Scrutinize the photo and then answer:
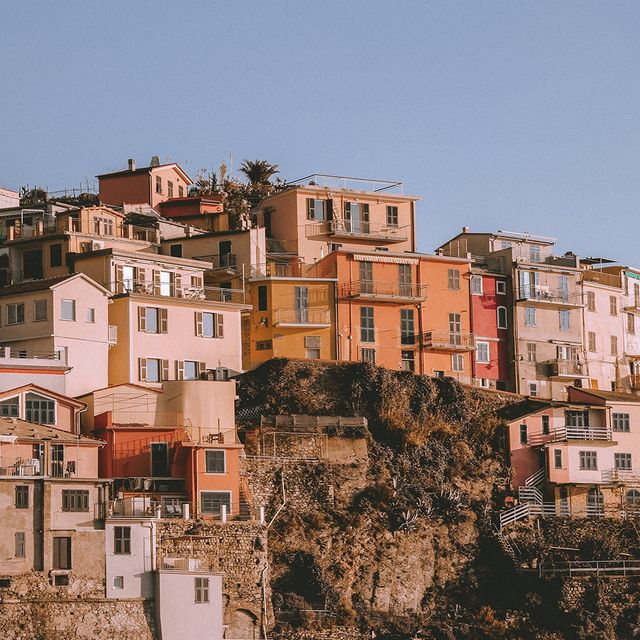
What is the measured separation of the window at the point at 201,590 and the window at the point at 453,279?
→ 3067 cm

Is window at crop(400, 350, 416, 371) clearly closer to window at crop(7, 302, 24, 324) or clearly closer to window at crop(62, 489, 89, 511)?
window at crop(7, 302, 24, 324)

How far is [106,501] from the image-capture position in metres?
73.1

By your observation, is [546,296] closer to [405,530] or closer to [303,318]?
[303,318]

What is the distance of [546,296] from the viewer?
10231 centimetres

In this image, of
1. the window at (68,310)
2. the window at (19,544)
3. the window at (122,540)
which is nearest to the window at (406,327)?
the window at (68,310)

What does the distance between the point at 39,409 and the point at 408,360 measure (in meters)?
24.0

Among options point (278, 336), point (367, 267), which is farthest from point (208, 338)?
point (367, 267)

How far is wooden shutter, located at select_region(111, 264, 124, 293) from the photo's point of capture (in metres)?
89.8

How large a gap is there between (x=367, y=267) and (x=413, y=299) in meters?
2.92

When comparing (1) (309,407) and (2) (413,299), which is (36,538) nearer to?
(1) (309,407)

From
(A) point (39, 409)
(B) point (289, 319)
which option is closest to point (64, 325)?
(A) point (39, 409)

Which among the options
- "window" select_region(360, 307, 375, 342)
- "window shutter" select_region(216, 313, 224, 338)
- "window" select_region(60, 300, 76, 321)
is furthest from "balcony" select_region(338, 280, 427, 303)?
"window" select_region(60, 300, 76, 321)

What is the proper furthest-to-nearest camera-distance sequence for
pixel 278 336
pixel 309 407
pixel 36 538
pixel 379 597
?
pixel 278 336 → pixel 309 407 → pixel 379 597 → pixel 36 538

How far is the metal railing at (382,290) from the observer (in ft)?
310
